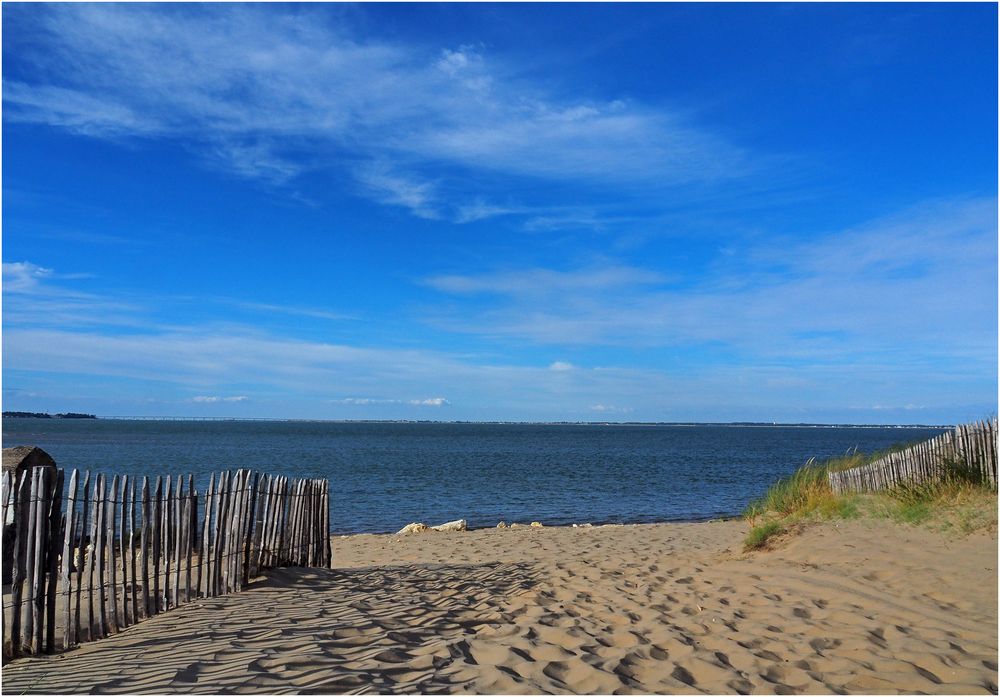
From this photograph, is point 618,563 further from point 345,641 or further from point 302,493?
point 345,641

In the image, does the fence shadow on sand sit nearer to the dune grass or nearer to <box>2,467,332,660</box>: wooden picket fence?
<box>2,467,332,660</box>: wooden picket fence

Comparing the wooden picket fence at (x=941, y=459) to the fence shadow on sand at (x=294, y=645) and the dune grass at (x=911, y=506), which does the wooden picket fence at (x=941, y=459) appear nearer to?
the dune grass at (x=911, y=506)

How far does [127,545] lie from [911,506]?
9.38 meters

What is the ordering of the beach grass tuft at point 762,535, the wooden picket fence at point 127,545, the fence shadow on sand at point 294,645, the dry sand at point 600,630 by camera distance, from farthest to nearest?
the beach grass tuft at point 762,535 → the wooden picket fence at point 127,545 → the dry sand at point 600,630 → the fence shadow on sand at point 294,645

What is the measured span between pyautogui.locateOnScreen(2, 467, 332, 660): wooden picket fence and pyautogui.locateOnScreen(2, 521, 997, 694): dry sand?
21 centimetres

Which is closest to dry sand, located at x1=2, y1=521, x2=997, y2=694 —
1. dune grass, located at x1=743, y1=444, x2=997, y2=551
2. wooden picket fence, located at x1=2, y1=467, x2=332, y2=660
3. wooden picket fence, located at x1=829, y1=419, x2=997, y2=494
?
wooden picket fence, located at x1=2, y1=467, x2=332, y2=660

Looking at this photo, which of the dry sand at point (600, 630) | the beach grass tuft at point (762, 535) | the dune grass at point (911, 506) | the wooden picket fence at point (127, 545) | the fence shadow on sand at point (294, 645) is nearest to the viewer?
the fence shadow on sand at point (294, 645)

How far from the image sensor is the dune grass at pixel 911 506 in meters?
8.50

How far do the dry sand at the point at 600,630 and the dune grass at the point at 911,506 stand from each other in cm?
39

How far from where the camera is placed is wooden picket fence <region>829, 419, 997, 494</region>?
31.6ft

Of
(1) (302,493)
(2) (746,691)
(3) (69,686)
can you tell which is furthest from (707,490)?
(3) (69,686)

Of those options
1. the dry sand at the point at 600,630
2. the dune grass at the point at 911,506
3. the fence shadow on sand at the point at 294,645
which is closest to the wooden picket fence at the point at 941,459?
the dune grass at the point at 911,506

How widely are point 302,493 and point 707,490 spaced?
2063 centimetres

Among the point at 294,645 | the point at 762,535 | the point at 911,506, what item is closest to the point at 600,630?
the point at 294,645
